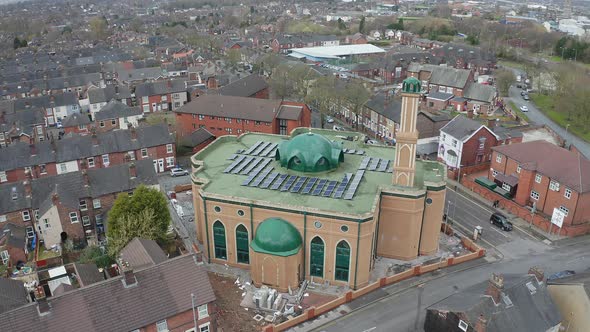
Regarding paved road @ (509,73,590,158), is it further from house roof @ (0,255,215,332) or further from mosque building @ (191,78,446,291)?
house roof @ (0,255,215,332)

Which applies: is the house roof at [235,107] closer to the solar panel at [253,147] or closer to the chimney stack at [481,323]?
the solar panel at [253,147]

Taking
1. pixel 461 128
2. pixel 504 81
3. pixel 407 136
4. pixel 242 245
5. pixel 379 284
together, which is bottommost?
pixel 379 284

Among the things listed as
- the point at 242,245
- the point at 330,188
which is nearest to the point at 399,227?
the point at 330,188

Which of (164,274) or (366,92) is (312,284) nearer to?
(164,274)

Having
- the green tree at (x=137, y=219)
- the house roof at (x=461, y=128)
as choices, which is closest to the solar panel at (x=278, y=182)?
the green tree at (x=137, y=219)

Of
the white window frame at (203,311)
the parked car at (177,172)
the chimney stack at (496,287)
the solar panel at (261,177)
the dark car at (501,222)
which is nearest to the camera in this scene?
the chimney stack at (496,287)

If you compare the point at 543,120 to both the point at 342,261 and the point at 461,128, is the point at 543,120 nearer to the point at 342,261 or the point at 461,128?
the point at 461,128
